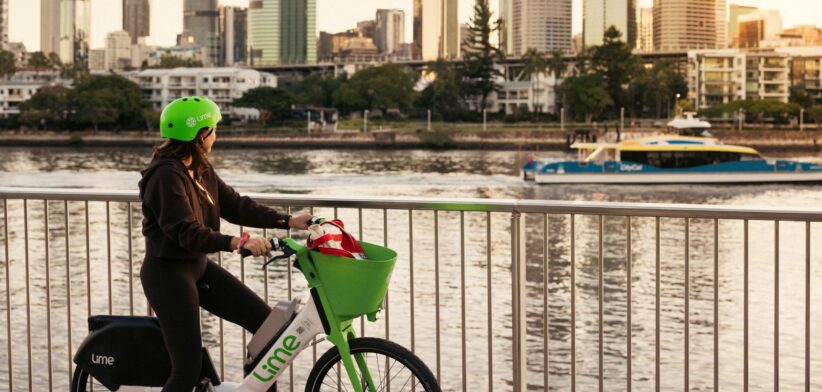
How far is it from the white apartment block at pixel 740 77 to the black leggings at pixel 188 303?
11469 centimetres

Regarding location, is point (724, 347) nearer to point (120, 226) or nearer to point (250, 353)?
point (250, 353)

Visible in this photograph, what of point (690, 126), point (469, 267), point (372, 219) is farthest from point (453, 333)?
point (690, 126)

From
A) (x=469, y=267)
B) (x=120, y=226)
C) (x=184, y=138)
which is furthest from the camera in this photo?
(x=120, y=226)

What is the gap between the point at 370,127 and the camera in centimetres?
9769

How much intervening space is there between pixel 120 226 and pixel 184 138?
30.7m

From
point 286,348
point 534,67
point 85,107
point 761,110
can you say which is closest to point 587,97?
point 761,110

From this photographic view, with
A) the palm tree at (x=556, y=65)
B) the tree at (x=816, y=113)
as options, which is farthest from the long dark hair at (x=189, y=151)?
the palm tree at (x=556, y=65)

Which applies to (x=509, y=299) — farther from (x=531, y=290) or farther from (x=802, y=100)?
(x=802, y=100)

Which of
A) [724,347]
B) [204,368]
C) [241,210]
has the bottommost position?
[724,347]

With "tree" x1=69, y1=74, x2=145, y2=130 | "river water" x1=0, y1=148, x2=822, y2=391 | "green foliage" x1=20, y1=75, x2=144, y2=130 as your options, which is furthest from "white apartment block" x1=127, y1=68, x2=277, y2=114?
"river water" x1=0, y1=148, x2=822, y2=391

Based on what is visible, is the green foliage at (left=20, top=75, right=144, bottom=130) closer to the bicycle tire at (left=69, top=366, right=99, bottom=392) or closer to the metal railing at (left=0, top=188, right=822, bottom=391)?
the metal railing at (left=0, top=188, right=822, bottom=391)

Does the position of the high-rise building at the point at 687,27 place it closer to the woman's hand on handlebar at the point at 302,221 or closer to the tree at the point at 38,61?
the tree at the point at 38,61

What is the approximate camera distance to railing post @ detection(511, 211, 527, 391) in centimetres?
402

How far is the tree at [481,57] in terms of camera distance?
110 meters
